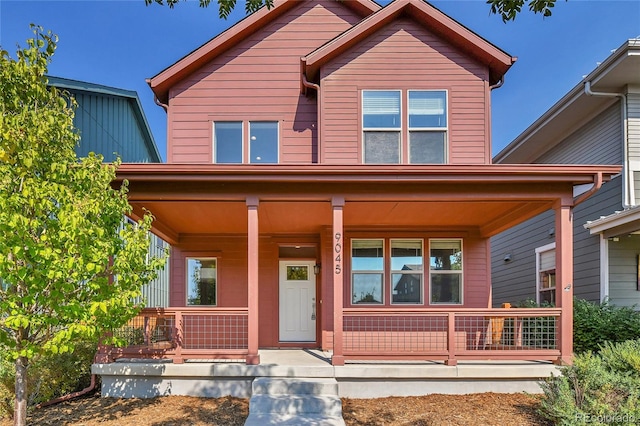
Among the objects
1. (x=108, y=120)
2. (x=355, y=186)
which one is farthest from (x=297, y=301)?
(x=108, y=120)

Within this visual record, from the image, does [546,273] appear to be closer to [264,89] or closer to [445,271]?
[445,271]

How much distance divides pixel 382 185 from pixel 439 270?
3.11 metres

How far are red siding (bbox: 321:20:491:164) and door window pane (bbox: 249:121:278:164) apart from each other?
117cm

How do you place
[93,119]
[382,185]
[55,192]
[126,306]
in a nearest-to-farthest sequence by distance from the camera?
[55,192]
[126,306]
[382,185]
[93,119]

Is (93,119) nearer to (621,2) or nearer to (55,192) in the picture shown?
(55,192)

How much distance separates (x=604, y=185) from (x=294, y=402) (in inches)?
333

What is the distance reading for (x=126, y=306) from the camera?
209 inches

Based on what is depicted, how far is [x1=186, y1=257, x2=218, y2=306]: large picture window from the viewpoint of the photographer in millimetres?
9508

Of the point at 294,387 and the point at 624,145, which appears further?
the point at 624,145

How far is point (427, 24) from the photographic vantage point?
825 cm

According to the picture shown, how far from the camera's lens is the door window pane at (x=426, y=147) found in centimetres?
807

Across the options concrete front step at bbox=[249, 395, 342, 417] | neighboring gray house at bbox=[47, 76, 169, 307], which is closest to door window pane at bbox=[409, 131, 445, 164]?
concrete front step at bbox=[249, 395, 342, 417]

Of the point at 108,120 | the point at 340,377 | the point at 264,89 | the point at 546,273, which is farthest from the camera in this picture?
the point at 108,120

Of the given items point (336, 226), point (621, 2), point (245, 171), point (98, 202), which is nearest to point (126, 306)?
point (98, 202)
